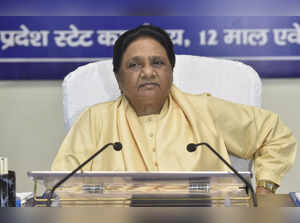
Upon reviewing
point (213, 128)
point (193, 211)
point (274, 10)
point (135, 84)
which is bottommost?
point (193, 211)

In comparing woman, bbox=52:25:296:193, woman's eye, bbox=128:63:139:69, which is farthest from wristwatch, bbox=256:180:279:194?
woman's eye, bbox=128:63:139:69

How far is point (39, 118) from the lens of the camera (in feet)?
→ 10.4

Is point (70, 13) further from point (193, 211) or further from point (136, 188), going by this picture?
point (193, 211)

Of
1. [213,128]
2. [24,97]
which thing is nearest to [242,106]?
[213,128]

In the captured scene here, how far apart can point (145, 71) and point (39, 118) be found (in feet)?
3.71

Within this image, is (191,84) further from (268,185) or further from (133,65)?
(268,185)

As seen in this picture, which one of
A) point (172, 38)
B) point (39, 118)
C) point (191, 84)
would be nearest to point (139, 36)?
point (191, 84)

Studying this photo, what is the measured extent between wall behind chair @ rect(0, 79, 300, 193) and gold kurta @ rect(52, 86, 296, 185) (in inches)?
29.8

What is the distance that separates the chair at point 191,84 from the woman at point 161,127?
0.11 meters

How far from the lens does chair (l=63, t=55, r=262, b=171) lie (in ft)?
8.15

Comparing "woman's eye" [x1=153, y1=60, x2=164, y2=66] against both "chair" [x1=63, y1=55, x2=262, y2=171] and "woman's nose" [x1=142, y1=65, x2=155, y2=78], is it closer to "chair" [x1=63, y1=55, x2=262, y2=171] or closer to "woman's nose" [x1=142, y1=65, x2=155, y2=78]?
"woman's nose" [x1=142, y1=65, x2=155, y2=78]

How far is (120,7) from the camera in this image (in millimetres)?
3020

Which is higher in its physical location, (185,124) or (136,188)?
(185,124)

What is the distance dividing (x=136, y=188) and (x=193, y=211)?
0.44 meters
